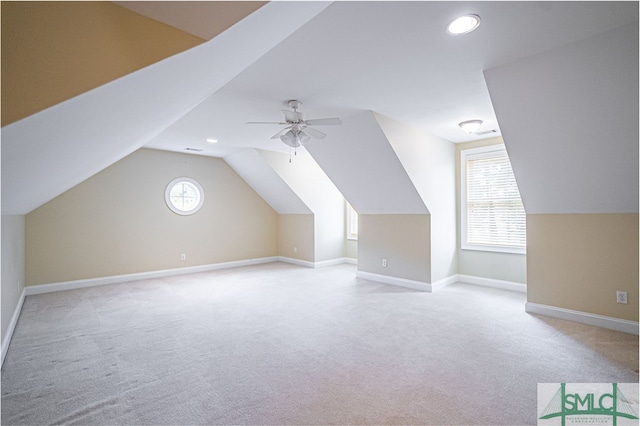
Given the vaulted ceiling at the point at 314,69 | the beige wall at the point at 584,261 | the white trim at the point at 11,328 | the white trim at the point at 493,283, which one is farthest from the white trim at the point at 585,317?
the white trim at the point at 11,328

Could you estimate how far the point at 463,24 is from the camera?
2078 millimetres

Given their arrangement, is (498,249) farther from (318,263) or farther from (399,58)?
(399,58)

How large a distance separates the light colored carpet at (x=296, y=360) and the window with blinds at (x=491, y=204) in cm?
100

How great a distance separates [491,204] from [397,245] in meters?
1.65

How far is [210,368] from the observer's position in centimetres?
257

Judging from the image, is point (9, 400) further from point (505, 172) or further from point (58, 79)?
point (505, 172)

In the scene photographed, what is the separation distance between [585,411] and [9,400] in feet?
12.6

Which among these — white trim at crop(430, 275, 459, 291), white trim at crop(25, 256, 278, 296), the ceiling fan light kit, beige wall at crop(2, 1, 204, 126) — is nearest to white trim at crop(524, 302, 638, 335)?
white trim at crop(430, 275, 459, 291)

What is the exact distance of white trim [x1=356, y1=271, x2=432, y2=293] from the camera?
493 cm

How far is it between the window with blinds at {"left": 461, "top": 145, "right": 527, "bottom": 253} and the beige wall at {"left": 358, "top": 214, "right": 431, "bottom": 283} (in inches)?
39.2

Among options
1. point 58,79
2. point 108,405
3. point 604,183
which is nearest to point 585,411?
point 604,183

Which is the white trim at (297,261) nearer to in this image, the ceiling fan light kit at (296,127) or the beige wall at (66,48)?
the ceiling fan light kit at (296,127)

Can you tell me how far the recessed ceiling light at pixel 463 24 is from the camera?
2.01 metres

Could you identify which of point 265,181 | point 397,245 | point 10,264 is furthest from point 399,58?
point 265,181
